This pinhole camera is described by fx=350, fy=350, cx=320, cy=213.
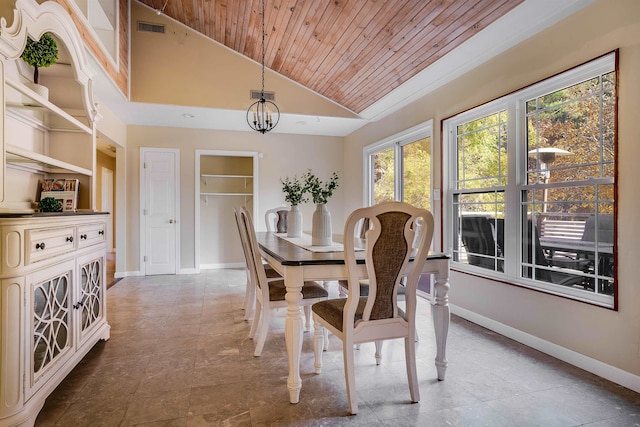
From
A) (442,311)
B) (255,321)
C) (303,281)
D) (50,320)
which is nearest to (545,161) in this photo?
(442,311)

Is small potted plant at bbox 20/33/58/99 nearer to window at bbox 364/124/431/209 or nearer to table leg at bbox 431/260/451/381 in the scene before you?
table leg at bbox 431/260/451/381

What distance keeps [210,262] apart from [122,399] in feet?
14.4

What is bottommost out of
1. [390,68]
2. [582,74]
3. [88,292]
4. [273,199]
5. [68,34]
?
[88,292]

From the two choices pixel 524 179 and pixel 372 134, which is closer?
pixel 524 179

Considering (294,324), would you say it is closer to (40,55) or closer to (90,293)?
(90,293)

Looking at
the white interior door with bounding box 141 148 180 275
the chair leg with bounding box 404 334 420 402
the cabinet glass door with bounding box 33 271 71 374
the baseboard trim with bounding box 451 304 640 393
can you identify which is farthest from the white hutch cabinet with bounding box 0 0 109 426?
the baseboard trim with bounding box 451 304 640 393

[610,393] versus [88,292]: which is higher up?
[88,292]

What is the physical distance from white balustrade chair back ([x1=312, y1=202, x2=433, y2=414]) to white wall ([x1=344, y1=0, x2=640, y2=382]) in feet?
4.26

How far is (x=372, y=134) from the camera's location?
215 inches

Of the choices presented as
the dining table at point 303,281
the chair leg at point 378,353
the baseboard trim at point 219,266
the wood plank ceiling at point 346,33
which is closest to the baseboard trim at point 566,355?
the dining table at point 303,281

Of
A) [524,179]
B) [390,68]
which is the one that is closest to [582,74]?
[524,179]

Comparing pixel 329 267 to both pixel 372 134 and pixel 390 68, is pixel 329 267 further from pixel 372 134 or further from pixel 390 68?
pixel 372 134

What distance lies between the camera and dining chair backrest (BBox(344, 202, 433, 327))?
68.6 inches

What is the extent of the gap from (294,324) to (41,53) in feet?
7.66
